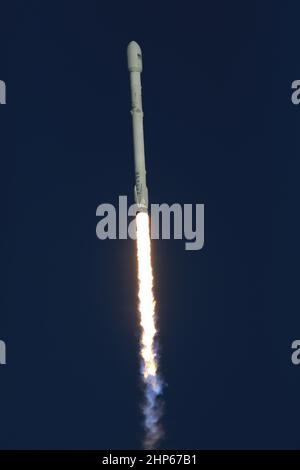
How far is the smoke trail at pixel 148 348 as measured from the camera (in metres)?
66.5

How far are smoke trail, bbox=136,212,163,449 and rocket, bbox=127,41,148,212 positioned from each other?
3432 mm

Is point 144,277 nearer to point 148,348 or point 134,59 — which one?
point 148,348

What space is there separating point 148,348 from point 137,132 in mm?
17351

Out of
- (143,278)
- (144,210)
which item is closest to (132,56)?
(144,210)

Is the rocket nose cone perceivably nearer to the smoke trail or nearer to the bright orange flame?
the smoke trail

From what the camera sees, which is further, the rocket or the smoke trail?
the smoke trail

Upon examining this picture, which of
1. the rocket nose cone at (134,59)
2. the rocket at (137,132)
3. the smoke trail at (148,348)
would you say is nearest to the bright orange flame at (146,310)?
the smoke trail at (148,348)

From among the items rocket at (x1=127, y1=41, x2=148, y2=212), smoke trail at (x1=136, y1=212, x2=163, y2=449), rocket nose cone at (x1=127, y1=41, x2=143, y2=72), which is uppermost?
rocket nose cone at (x1=127, y1=41, x2=143, y2=72)

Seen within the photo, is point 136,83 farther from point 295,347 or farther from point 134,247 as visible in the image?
point 295,347

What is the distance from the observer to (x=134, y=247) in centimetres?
7894

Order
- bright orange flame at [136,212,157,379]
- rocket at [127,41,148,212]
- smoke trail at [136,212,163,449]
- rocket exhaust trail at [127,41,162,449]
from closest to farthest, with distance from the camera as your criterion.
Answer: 1. rocket at [127,41,148,212]
2. rocket exhaust trail at [127,41,162,449]
3. smoke trail at [136,212,163,449]
4. bright orange flame at [136,212,157,379]

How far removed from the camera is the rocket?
6381 centimetres

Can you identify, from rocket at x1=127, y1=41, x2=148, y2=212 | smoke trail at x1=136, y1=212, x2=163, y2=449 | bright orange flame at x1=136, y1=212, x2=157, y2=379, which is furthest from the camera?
bright orange flame at x1=136, y1=212, x2=157, y2=379

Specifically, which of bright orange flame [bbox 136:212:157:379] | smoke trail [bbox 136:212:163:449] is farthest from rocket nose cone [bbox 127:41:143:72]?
bright orange flame [bbox 136:212:157:379]
